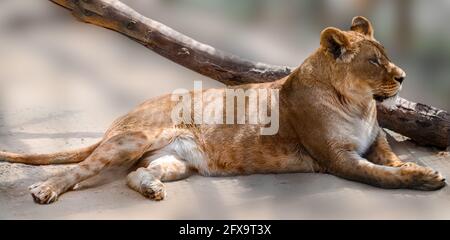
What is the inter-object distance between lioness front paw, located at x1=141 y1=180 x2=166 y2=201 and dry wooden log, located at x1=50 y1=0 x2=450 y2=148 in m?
1.67

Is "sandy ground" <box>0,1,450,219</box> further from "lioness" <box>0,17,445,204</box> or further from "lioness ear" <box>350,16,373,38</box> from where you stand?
"lioness ear" <box>350,16,373,38</box>

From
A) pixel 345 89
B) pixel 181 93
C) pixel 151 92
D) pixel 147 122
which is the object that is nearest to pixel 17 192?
pixel 147 122

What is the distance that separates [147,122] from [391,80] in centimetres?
174

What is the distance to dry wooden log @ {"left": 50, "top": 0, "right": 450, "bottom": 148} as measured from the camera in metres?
5.58

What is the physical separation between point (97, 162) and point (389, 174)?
1929 millimetres

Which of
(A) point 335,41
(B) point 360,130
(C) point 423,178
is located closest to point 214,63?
(A) point 335,41

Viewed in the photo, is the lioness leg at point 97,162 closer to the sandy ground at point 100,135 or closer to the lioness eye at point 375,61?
the sandy ground at point 100,135

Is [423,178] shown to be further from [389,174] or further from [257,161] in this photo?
[257,161]

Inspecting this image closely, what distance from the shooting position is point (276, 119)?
5105 millimetres

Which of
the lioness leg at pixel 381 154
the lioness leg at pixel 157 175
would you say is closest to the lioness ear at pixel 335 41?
the lioness leg at pixel 381 154

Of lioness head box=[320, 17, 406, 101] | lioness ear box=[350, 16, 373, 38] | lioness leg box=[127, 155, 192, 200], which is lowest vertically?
lioness leg box=[127, 155, 192, 200]

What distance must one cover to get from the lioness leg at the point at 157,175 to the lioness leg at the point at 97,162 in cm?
14

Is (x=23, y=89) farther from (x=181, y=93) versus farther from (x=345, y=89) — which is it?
(x=345, y=89)

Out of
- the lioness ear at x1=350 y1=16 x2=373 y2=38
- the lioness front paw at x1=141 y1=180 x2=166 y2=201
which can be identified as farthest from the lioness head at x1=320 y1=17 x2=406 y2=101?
the lioness front paw at x1=141 y1=180 x2=166 y2=201
